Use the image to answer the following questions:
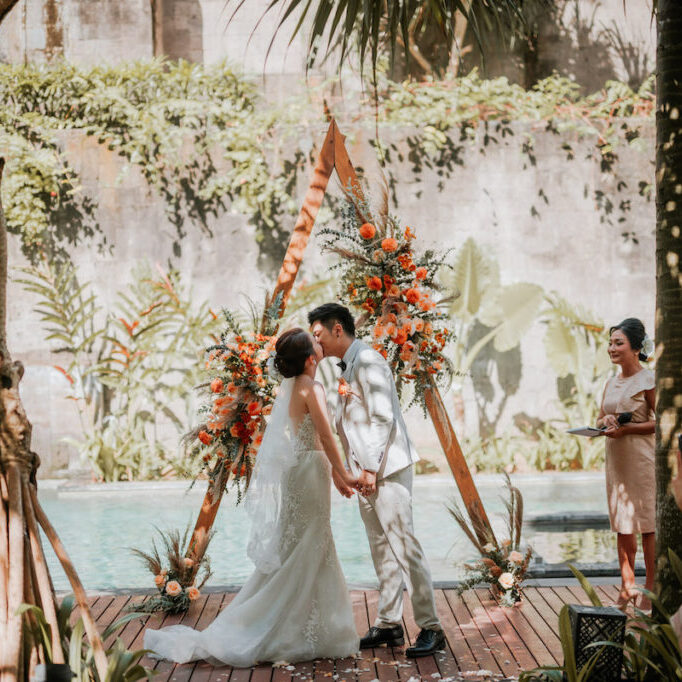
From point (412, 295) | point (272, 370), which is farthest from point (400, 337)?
point (272, 370)

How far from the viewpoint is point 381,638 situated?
4.82m

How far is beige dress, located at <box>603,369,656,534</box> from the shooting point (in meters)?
5.25

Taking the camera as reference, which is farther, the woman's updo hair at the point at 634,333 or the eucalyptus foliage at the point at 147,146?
the eucalyptus foliage at the point at 147,146

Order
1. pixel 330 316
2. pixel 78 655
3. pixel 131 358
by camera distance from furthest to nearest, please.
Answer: pixel 131 358
pixel 330 316
pixel 78 655

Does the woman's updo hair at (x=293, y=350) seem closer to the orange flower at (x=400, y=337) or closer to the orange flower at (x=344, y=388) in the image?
the orange flower at (x=344, y=388)

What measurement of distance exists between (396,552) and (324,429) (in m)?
0.73

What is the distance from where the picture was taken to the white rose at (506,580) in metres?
5.44

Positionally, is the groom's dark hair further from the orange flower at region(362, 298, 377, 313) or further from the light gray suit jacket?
the orange flower at region(362, 298, 377, 313)

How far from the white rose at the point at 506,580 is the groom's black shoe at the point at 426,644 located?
829 millimetres

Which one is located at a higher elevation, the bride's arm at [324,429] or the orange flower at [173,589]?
the bride's arm at [324,429]

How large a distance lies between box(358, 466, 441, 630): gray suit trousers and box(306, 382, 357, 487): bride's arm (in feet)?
0.63

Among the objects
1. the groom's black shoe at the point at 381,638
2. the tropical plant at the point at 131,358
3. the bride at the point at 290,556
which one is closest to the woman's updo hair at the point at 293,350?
the bride at the point at 290,556

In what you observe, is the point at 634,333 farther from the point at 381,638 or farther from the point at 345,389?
the point at 381,638

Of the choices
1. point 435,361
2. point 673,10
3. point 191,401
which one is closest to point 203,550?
point 435,361
